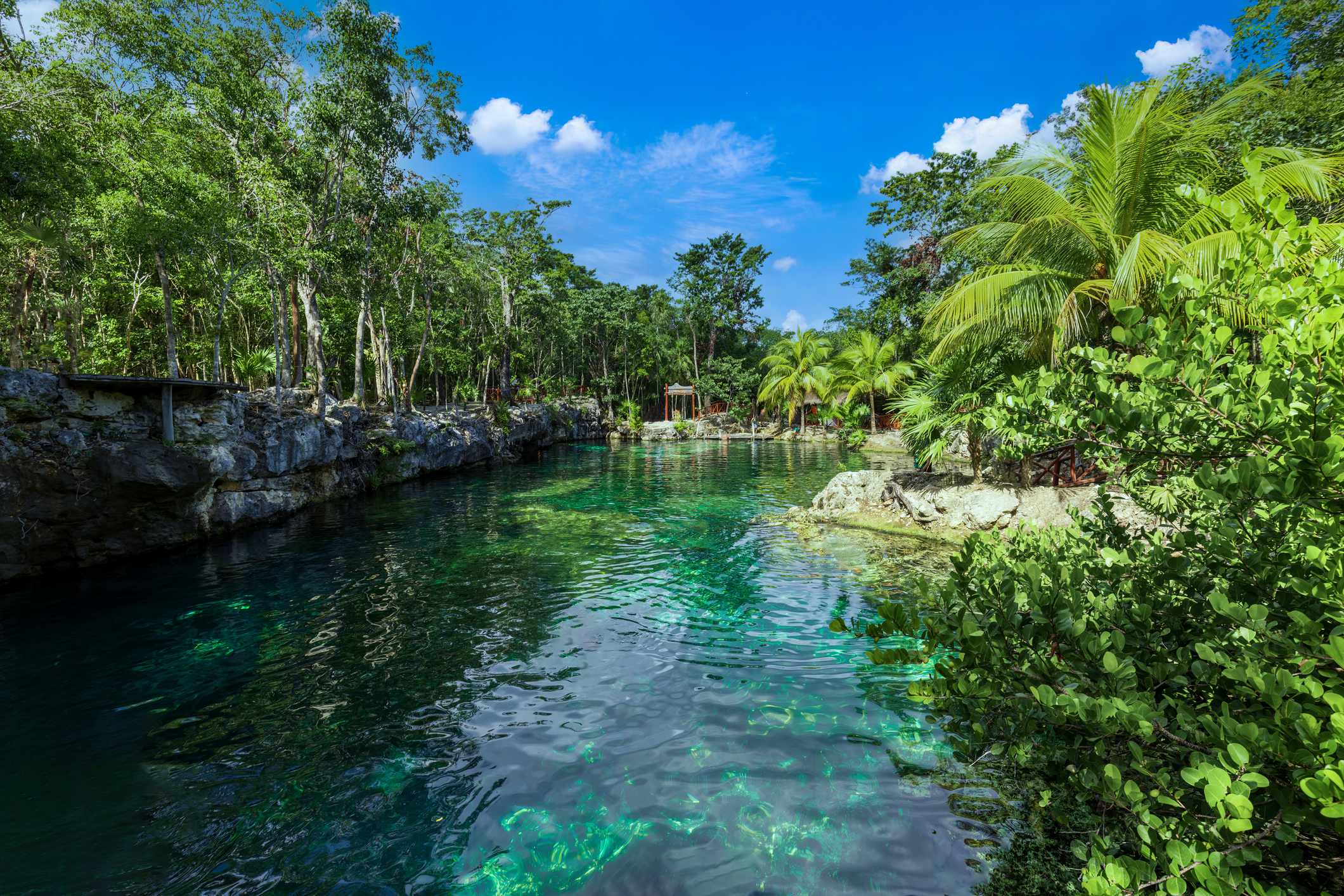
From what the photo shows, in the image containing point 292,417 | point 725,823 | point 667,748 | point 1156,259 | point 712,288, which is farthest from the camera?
point 712,288

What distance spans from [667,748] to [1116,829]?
2.94 meters

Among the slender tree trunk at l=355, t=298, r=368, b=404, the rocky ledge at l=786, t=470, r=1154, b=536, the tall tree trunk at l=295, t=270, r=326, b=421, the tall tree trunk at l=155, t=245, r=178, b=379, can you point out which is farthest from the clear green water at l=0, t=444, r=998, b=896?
the slender tree trunk at l=355, t=298, r=368, b=404

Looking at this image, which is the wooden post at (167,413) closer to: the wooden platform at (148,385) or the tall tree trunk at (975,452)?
the wooden platform at (148,385)

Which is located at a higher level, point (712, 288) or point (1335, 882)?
point (712, 288)

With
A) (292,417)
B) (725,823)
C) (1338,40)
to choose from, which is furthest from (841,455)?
(725,823)

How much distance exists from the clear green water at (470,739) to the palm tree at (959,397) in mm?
4255

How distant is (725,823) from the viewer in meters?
3.59

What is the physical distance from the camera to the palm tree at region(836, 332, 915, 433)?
103 feet

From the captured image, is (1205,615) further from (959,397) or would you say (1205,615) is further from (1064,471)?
(1064,471)

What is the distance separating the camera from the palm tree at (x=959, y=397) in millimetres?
10875

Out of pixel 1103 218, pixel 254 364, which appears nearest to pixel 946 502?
pixel 1103 218

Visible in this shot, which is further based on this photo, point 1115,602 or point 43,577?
point 43,577

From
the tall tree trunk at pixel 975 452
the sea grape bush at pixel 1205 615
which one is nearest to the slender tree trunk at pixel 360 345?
the tall tree trunk at pixel 975 452

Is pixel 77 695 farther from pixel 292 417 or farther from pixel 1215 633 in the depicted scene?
pixel 292 417
